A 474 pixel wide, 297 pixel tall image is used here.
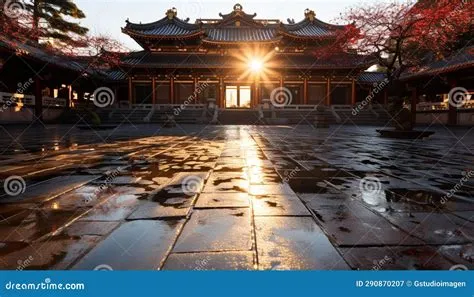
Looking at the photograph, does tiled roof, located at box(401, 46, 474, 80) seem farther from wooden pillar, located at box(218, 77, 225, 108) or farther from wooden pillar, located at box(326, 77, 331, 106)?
wooden pillar, located at box(218, 77, 225, 108)

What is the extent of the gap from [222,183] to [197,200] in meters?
0.76

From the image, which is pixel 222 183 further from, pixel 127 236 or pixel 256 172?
pixel 127 236

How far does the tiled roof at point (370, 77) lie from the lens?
2937 cm

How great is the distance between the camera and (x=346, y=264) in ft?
5.61

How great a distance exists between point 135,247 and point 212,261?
51cm

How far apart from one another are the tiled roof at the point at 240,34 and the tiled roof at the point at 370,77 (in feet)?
30.2

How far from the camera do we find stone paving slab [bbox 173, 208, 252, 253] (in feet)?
6.30

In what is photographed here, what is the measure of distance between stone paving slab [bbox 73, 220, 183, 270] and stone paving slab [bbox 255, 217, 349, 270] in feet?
1.93

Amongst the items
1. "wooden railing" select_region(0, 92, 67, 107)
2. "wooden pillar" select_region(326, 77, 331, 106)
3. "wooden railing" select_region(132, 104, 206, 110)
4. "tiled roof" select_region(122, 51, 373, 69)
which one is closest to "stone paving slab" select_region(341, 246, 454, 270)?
"wooden railing" select_region(0, 92, 67, 107)

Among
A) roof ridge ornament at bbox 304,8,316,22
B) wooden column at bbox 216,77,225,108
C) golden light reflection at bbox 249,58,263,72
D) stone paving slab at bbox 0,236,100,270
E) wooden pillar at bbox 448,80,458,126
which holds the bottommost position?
stone paving slab at bbox 0,236,100,270

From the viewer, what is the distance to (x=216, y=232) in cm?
215

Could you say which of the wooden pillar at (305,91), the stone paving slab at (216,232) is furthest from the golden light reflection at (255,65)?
the stone paving slab at (216,232)

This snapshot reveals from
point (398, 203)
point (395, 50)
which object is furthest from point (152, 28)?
point (398, 203)

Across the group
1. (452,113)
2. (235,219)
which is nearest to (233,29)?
(452,113)
